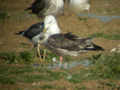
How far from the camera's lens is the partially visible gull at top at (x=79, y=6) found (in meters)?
14.4

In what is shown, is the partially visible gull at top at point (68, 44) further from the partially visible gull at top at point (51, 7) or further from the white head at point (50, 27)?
the partially visible gull at top at point (51, 7)

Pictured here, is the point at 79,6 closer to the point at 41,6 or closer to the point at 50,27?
the point at 41,6

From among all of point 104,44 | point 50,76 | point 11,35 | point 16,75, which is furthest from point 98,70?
point 11,35

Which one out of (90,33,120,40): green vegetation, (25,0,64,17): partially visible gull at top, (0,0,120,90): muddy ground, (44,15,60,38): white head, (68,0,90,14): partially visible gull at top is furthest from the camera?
(68,0,90,14): partially visible gull at top

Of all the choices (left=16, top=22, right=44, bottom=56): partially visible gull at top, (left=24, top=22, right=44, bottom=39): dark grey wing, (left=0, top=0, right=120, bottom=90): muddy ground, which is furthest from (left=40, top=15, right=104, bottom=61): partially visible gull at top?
A: (left=0, top=0, right=120, bottom=90): muddy ground

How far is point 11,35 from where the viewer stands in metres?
10.9

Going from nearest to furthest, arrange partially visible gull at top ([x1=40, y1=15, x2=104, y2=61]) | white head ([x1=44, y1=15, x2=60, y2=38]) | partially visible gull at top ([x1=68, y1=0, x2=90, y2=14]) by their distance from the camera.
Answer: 1. partially visible gull at top ([x1=40, y1=15, x2=104, y2=61])
2. white head ([x1=44, y1=15, x2=60, y2=38])
3. partially visible gull at top ([x1=68, y1=0, x2=90, y2=14])

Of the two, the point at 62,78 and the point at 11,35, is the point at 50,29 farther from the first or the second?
the point at 11,35

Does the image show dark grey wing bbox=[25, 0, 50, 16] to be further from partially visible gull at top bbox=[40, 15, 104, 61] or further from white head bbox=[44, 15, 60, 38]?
partially visible gull at top bbox=[40, 15, 104, 61]

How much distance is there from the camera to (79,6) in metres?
14.4

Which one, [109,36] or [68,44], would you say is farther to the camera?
[109,36]

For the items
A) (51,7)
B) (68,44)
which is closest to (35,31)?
(68,44)

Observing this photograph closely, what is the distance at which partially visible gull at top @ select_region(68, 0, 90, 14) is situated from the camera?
1444 centimetres

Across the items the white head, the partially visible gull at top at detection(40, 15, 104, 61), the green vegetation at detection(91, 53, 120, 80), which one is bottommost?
the green vegetation at detection(91, 53, 120, 80)
